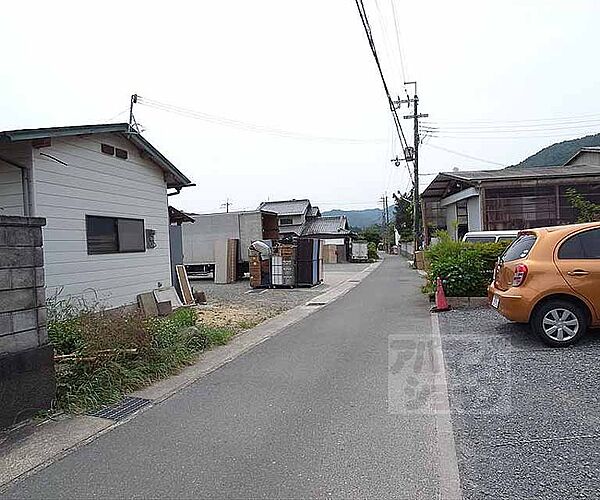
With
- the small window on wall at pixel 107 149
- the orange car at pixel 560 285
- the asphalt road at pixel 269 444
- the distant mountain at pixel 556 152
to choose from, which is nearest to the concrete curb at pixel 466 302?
the orange car at pixel 560 285

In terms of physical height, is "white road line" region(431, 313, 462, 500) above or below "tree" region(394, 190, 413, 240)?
below

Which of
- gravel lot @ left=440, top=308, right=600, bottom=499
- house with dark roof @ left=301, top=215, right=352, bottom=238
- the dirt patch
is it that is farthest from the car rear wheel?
house with dark roof @ left=301, top=215, right=352, bottom=238

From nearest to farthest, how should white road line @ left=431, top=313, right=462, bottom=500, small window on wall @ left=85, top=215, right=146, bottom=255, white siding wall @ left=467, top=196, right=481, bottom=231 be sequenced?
white road line @ left=431, top=313, right=462, bottom=500, small window on wall @ left=85, top=215, right=146, bottom=255, white siding wall @ left=467, top=196, right=481, bottom=231

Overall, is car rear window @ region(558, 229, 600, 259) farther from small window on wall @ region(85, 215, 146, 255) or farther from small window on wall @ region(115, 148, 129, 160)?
small window on wall @ region(115, 148, 129, 160)

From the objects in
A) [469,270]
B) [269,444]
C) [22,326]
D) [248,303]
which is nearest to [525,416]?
[269,444]

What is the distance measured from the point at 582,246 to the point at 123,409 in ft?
20.1

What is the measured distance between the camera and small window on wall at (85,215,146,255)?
33.0ft

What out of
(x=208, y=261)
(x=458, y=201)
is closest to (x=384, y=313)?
(x=208, y=261)

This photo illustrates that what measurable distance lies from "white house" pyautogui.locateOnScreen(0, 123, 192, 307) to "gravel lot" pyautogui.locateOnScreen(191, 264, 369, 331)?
66.4 inches

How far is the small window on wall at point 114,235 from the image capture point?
33.0 ft

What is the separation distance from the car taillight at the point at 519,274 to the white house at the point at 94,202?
7233 millimetres

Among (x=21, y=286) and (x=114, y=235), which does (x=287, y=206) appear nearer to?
(x=114, y=235)

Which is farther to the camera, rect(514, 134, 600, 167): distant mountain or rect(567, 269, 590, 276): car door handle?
rect(514, 134, 600, 167): distant mountain

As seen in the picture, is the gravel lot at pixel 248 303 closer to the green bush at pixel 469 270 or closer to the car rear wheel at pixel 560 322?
the green bush at pixel 469 270
